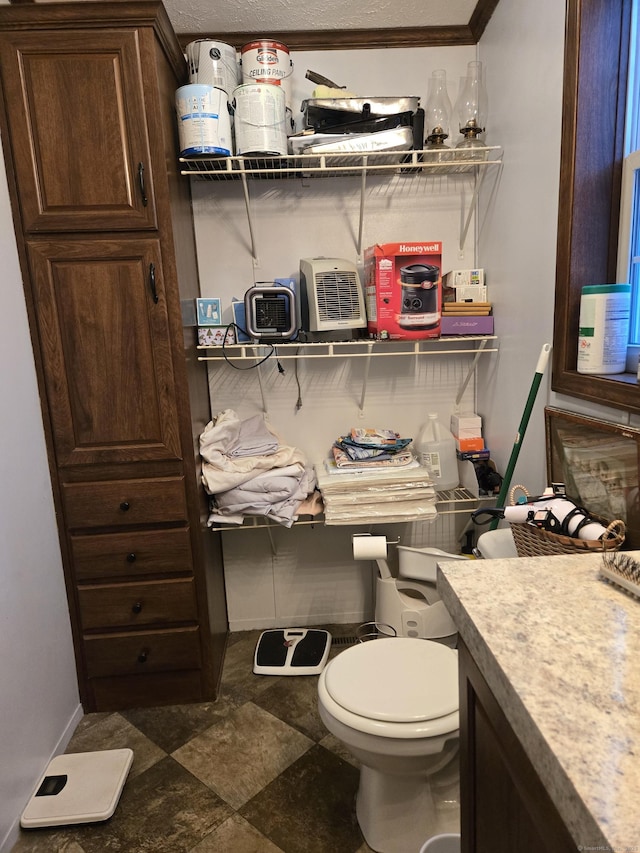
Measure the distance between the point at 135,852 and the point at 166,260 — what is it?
64.3 inches

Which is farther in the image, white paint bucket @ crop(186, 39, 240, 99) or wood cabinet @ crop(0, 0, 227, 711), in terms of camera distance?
white paint bucket @ crop(186, 39, 240, 99)

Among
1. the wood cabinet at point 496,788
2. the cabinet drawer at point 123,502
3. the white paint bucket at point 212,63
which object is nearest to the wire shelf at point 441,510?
the cabinet drawer at point 123,502

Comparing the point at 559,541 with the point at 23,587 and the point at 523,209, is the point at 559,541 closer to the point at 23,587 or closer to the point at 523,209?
the point at 523,209

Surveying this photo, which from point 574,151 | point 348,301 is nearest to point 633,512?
point 574,151

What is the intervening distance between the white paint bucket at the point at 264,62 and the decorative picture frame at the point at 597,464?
1.37 meters

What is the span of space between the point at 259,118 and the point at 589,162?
3.25ft

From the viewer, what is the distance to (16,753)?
4.81 ft

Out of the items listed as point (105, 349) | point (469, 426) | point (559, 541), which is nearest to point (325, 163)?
point (105, 349)

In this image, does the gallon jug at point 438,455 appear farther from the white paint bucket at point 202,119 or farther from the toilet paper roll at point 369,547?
the white paint bucket at point 202,119

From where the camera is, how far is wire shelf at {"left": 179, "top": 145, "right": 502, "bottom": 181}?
1784mm

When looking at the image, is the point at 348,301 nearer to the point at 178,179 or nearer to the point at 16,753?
the point at 178,179

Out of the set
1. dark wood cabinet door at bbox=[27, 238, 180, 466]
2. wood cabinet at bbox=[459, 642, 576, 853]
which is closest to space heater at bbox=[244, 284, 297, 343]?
dark wood cabinet door at bbox=[27, 238, 180, 466]

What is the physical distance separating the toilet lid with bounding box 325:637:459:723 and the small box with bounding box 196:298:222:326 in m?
1.20

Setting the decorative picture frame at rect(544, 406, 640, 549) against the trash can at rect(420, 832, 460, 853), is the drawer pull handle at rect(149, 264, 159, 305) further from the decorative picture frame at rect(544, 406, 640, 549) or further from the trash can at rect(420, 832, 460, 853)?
the trash can at rect(420, 832, 460, 853)
